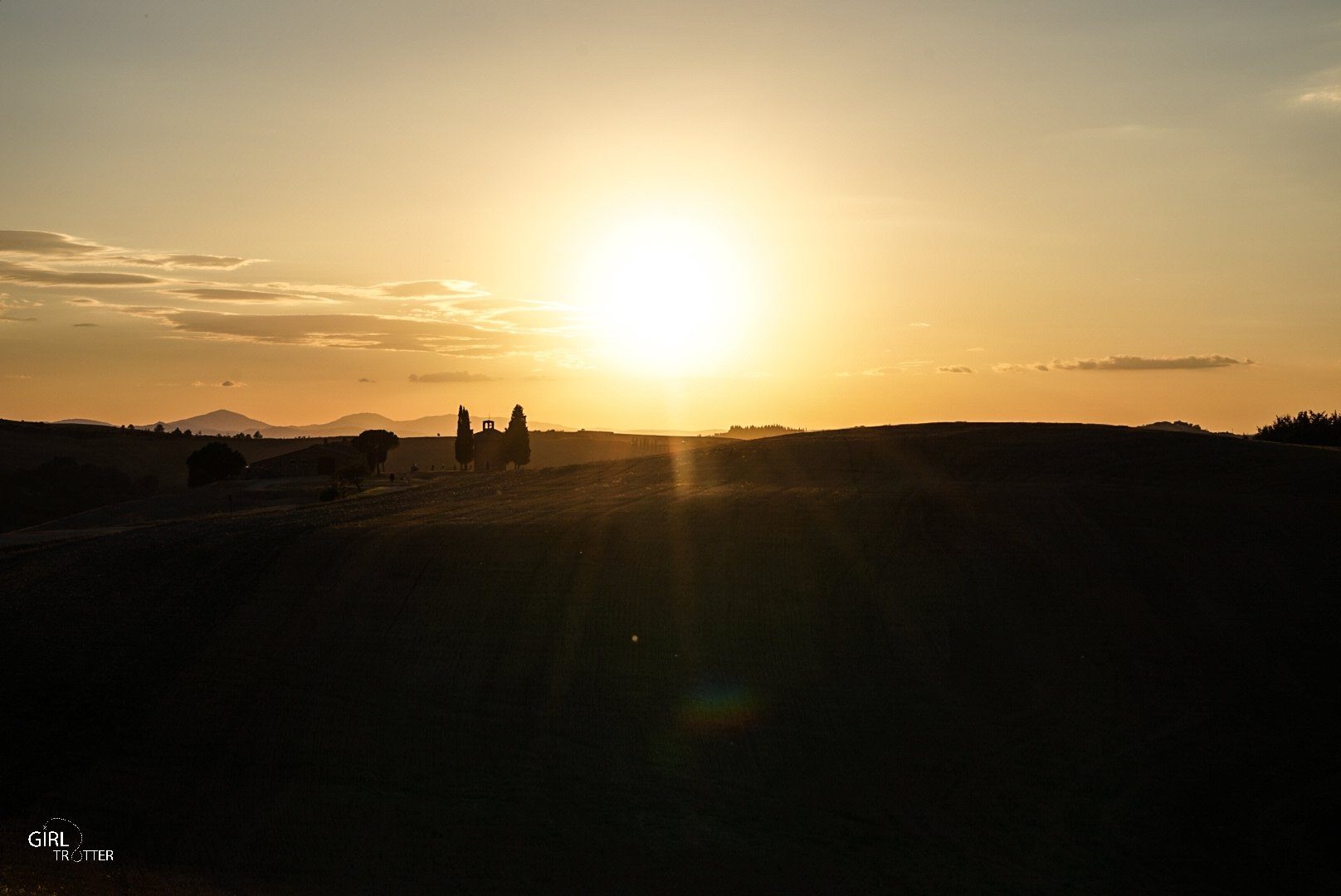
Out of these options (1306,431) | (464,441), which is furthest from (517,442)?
(1306,431)

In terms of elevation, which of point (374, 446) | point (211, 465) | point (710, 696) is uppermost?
point (374, 446)

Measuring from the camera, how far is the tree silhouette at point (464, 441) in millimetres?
83688

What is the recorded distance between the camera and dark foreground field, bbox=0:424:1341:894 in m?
17.1

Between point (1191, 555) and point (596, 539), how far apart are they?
1513 centimetres

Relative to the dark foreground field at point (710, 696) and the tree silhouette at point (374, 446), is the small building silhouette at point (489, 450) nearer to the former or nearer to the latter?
the tree silhouette at point (374, 446)

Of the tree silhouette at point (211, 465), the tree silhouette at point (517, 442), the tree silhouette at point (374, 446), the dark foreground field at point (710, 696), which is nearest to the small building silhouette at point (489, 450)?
the tree silhouette at point (517, 442)

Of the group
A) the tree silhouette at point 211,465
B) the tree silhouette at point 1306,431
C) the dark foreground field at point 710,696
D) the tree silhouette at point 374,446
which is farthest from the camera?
the tree silhouette at point 374,446

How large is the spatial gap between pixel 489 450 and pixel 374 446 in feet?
35.7

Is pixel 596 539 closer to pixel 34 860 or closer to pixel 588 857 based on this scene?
pixel 588 857

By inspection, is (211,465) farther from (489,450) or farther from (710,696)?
(710,696)

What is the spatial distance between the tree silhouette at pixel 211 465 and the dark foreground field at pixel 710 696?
Result: 46.3 metres

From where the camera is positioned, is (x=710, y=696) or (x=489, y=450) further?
(x=489, y=450)

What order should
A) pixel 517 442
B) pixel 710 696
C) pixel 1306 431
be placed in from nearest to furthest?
1. pixel 710 696
2. pixel 1306 431
3. pixel 517 442

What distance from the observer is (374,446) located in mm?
83875
